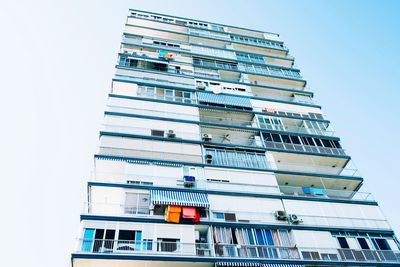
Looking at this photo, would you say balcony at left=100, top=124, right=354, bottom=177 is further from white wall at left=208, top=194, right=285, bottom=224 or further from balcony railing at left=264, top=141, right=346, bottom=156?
white wall at left=208, top=194, right=285, bottom=224

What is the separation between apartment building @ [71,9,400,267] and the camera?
735 inches

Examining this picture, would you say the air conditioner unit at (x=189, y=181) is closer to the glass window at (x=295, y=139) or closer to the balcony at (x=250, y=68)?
the glass window at (x=295, y=139)

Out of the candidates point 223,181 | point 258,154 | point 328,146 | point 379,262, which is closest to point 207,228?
point 223,181

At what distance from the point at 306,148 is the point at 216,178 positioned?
9.51 m

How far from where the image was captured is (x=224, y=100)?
30922 mm

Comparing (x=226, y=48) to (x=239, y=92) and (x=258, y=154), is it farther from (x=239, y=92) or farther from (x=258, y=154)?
(x=258, y=154)

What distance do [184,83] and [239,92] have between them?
5.72 metres

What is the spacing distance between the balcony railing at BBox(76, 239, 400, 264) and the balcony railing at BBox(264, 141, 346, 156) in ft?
30.2

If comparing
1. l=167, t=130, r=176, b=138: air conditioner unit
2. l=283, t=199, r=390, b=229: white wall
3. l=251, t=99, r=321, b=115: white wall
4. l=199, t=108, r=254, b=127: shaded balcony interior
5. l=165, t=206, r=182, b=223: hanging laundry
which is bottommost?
l=165, t=206, r=182, b=223: hanging laundry

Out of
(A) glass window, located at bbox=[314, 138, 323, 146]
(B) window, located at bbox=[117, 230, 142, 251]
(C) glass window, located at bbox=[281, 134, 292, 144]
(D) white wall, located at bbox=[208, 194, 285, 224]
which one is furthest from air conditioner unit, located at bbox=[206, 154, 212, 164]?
A: (A) glass window, located at bbox=[314, 138, 323, 146]

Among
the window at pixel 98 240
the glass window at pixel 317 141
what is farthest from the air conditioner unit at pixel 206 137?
the window at pixel 98 240

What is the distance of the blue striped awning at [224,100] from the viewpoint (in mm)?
30516

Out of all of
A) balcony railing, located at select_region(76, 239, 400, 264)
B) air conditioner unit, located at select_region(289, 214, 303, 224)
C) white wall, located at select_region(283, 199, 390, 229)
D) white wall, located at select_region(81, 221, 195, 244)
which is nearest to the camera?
balcony railing, located at select_region(76, 239, 400, 264)

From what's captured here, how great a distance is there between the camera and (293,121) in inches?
1249
